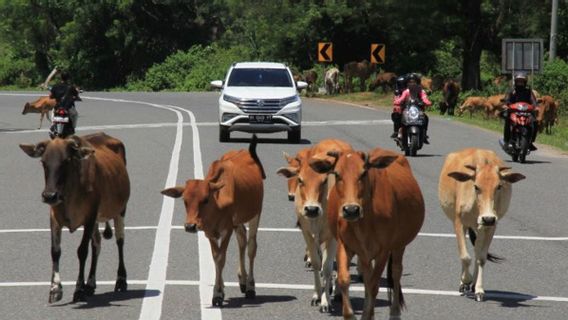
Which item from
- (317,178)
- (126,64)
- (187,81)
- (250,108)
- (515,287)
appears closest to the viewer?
(317,178)

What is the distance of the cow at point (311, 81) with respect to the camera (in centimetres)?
6419

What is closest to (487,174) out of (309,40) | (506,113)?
(506,113)

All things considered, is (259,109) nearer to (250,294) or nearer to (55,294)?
(250,294)

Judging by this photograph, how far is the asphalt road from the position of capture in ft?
34.1

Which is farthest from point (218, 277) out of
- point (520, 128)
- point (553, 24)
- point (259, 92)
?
point (553, 24)

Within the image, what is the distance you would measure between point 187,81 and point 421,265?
7640 cm

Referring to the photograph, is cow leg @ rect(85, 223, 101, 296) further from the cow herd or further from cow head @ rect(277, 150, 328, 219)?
cow head @ rect(277, 150, 328, 219)

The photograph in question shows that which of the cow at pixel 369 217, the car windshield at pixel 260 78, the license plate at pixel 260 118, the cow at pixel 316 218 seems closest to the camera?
the cow at pixel 369 217

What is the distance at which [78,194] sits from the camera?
11.0m

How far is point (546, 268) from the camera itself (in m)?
12.9

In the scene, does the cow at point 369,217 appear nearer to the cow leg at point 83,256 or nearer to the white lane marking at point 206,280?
the white lane marking at point 206,280

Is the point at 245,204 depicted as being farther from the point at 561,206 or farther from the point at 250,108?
the point at 250,108

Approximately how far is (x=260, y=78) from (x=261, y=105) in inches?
59.6

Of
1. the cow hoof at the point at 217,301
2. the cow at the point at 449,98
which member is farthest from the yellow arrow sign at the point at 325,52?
the cow hoof at the point at 217,301
